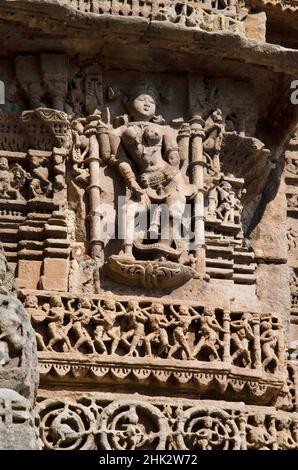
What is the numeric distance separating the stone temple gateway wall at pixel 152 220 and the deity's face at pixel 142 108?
18 mm

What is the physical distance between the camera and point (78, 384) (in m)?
18.7

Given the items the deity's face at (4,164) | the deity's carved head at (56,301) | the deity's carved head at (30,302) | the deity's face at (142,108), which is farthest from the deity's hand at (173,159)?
the deity's carved head at (30,302)

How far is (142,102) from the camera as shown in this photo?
20016 mm

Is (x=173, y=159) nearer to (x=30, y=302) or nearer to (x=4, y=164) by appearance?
(x=4, y=164)

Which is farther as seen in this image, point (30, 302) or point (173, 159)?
point (173, 159)

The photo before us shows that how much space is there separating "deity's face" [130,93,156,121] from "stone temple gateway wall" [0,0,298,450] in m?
0.02

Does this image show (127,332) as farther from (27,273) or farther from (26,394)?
(26,394)

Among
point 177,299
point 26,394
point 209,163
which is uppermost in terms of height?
point 209,163

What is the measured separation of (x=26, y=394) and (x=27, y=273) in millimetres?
3121

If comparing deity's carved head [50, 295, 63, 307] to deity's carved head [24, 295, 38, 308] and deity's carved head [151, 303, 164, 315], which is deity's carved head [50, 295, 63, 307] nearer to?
deity's carved head [24, 295, 38, 308]

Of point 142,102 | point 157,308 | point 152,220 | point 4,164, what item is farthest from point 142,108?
point 157,308

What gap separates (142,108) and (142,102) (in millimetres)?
58

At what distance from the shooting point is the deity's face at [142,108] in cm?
1997

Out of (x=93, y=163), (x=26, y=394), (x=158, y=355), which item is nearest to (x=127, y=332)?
(x=158, y=355)
